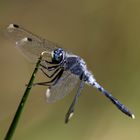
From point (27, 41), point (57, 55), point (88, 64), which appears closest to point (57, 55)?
point (57, 55)

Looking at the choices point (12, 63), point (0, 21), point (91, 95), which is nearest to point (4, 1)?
point (0, 21)

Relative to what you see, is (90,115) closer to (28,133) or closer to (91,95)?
(91,95)

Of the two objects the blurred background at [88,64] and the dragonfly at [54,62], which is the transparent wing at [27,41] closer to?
the dragonfly at [54,62]

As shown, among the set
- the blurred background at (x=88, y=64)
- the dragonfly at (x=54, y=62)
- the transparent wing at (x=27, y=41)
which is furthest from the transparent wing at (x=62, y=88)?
the blurred background at (x=88, y=64)

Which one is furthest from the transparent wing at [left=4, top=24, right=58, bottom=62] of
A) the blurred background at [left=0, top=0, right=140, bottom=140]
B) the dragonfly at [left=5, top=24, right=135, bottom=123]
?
the blurred background at [left=0, top=0, right=140, bottom=140]

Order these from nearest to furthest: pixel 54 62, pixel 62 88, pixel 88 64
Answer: pixel 62 88 < pixel 54 62 < pixel 88 64

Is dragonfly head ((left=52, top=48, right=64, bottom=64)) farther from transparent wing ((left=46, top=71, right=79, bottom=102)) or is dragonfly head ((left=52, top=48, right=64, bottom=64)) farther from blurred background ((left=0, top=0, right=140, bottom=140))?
blurred background ((left=0, top=0, right=140, bottom=140))

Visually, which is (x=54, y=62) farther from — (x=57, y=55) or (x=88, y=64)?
(x=88, y=64)
